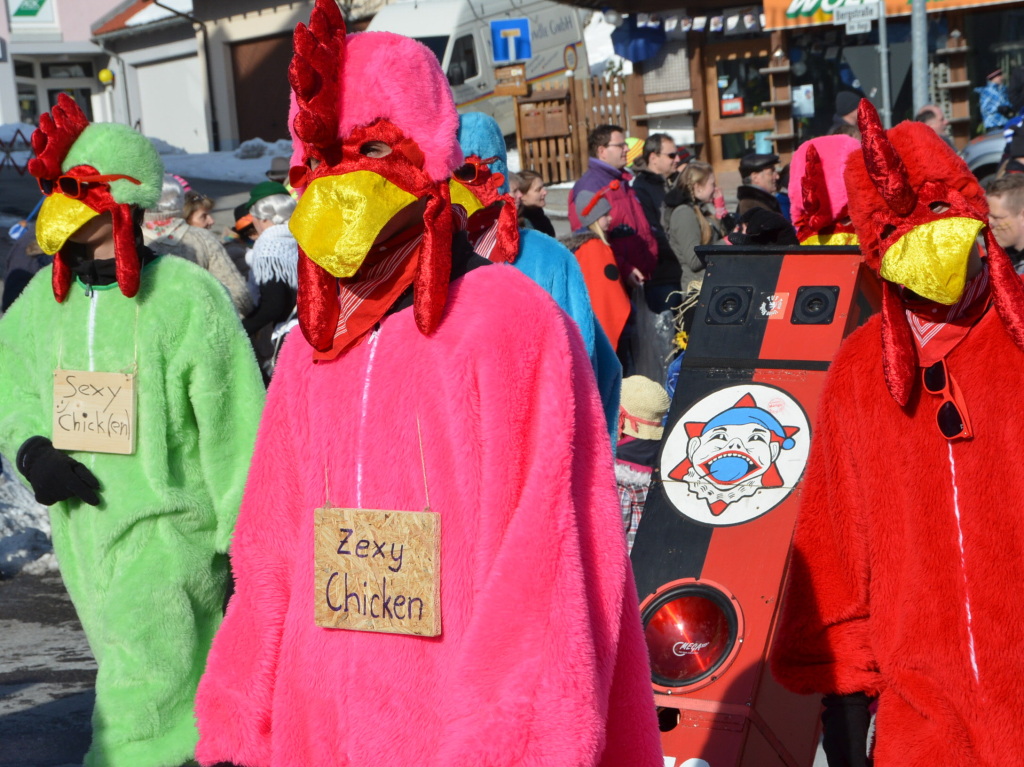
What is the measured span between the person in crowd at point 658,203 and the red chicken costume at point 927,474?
19.4 feet

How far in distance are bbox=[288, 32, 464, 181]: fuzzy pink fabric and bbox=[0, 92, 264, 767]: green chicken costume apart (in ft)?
5.49

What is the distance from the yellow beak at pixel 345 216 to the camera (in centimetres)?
226

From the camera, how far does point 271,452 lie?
8.11ft

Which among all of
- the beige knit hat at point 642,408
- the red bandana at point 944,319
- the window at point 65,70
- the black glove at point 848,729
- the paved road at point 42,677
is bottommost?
the paved road at point 42,677

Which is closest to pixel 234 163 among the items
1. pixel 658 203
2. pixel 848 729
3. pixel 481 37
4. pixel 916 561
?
pixel 481 37

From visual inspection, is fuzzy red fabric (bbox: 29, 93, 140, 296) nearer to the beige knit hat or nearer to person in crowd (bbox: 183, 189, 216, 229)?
the beige knit hat

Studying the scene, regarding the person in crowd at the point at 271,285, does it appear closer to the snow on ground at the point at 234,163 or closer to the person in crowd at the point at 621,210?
the person in crowd at the point at 621,210

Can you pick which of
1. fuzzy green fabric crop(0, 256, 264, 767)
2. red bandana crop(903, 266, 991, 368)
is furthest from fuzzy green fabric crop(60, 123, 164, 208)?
red bandana crop(903, 266, 991, 368)

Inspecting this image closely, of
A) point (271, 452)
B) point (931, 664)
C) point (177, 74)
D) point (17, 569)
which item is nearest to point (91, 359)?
point (271, 452)

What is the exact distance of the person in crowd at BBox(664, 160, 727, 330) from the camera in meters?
8.80

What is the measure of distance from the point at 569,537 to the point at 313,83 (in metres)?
0.87

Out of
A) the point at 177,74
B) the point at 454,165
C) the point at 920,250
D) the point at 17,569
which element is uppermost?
the point at 177,74

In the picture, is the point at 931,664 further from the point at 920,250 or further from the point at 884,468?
the point at 920,250

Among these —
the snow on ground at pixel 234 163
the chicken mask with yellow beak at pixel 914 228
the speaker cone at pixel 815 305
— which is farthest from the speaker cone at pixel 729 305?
the snow on ground at pixel 234 163
